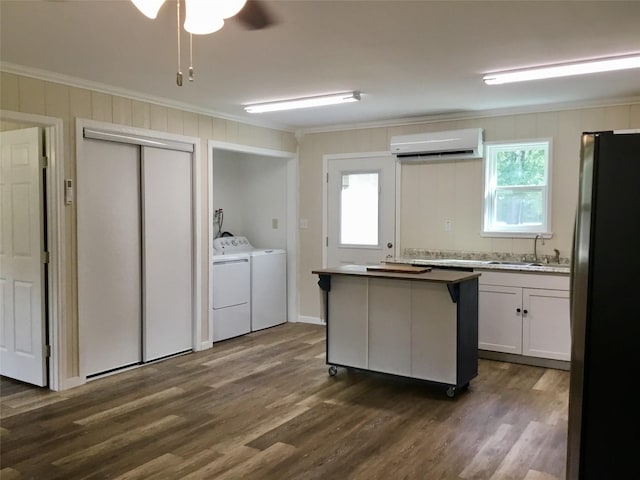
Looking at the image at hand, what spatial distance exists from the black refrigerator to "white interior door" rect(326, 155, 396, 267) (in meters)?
4.35

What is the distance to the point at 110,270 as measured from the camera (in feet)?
14.8

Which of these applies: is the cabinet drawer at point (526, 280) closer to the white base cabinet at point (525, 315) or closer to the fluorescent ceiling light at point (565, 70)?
the white base cabinet at point (525, 315)

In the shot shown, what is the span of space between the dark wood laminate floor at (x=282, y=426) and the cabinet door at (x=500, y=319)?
0.68ft

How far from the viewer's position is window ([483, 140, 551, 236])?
5258 millimetres

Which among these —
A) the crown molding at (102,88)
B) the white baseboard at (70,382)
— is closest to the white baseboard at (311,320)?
the crown molding at (102,88)

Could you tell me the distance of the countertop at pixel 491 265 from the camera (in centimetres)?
475

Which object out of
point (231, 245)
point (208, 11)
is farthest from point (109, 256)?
point (208, 11)

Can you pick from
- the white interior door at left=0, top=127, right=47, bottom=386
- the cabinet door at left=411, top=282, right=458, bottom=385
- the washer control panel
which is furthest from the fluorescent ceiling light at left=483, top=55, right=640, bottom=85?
the white interior door at left=0, top=127, right=47, bottom=386

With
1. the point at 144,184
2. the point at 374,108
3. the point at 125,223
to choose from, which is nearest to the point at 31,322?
the point at 125,223

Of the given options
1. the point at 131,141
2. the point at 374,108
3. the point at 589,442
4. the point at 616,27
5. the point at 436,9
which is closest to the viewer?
the point at 589,442

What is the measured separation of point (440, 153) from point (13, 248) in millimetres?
4096

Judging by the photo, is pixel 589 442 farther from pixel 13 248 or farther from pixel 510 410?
pixel 13 248

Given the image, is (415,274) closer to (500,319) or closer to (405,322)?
(405,322)

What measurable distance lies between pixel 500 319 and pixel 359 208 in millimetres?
2134
